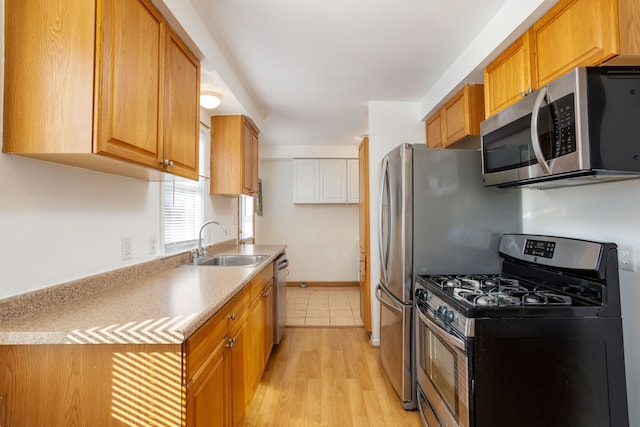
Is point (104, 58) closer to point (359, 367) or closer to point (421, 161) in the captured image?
point (421, 161)

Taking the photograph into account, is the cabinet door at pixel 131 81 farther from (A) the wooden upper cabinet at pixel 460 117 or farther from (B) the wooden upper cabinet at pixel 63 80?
(A) the wooden upper cabinet at pixel 460 117

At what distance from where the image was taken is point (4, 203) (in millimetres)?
1009

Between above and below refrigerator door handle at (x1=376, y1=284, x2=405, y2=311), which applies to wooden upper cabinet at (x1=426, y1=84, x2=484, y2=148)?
above

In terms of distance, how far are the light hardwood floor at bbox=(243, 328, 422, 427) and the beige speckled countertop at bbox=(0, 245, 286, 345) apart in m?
1.05

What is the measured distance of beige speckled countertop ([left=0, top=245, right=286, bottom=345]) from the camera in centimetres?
91

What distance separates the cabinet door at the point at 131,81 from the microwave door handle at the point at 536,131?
173 centimetres

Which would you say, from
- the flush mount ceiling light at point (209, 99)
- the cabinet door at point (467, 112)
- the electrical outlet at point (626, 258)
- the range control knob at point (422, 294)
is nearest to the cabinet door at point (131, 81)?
the flush mount ceiling light at point (209, 99)

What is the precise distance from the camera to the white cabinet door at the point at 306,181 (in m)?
5.07

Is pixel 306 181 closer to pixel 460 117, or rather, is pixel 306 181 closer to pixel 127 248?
pixel 460 117

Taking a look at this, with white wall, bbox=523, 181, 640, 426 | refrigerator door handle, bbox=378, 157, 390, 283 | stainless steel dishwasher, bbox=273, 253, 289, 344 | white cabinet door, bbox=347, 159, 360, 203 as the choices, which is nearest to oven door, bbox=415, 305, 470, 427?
refrigerator door handle, bbox=378, 157, 390, 283

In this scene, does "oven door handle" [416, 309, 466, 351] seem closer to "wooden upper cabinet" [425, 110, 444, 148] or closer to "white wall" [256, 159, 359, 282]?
"wooden upper cabinet" [425, 110, 444, 148]

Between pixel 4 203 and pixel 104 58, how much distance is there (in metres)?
0.60

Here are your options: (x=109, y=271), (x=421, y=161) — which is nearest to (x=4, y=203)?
(x=109, y=271)

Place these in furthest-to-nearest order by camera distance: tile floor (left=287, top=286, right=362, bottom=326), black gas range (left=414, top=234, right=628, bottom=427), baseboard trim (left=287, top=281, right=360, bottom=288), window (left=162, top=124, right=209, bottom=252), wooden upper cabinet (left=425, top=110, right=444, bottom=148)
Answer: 1. baseboard trim (left=287, top=281, right=360, bottom=288)
2. tile floor (left=287, top=286, right=362, bottom=326)
3. wooden upper cabinet (left=425, top=110, right=444, bottom=148)
4. window (left=162, top=124, right=209, bottom=252)
5. black gas range (left=414, top=234, right=628, bottom=427)
